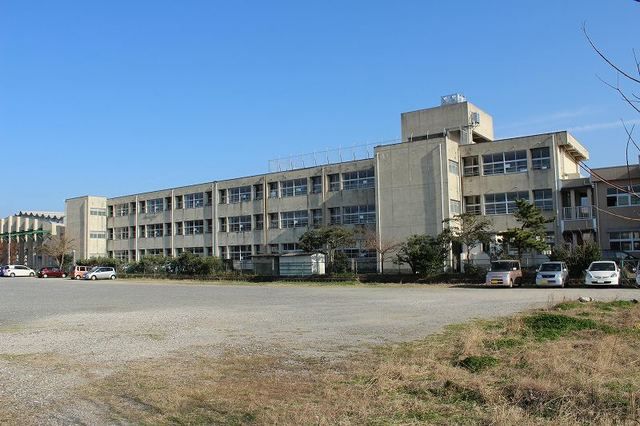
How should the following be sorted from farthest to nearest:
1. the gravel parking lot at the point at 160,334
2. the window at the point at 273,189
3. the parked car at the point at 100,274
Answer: the window at the point at 273,189
the parked car at the point at 100,274
the gravel parking lot at the point at 160,334

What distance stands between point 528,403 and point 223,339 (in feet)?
25.1

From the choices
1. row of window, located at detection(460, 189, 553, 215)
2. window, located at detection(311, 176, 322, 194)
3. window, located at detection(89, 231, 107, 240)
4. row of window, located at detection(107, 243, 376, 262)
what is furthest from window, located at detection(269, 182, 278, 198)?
window, located at detection(89, 231, 107, 240)

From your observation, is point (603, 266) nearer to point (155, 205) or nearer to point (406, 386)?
point (406, 386)

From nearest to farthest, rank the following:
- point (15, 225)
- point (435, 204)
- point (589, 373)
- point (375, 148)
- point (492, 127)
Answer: point (589, 373), point (435, 204), point (375, 148), point (492, 127), point (15, 225)

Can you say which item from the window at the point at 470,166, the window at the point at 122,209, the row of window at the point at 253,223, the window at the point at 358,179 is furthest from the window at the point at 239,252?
the window at the point at 470,166

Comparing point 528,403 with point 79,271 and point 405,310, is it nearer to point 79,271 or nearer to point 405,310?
point 405,310

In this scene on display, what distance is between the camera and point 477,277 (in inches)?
1578

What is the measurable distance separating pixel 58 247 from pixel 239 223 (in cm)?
3109

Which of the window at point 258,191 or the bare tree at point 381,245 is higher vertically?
the window at point 258,191

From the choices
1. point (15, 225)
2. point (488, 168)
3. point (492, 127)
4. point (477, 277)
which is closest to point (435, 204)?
point (488, 168)

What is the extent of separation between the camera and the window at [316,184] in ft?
196

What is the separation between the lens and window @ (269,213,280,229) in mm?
62791

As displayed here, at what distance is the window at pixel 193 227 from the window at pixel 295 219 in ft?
45.5

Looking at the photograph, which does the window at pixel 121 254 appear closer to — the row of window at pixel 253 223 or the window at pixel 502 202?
the row of window at pixel 253 223
